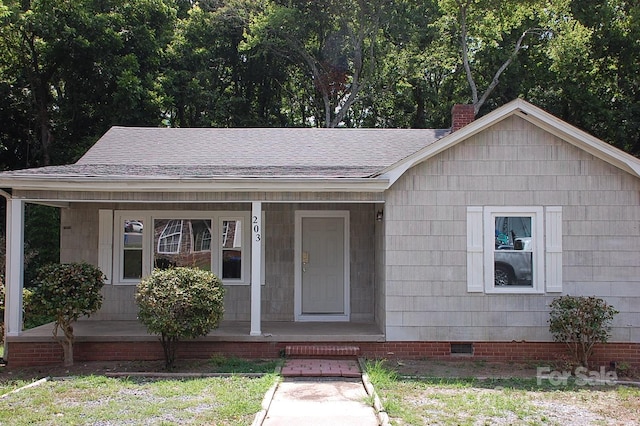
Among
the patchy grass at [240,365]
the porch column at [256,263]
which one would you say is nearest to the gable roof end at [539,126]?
the porch column at [256,263]

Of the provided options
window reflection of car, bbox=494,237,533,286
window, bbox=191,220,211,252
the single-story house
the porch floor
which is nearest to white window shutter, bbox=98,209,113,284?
the porch floor

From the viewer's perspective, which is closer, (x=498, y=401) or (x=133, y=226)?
(x=498, y=401)

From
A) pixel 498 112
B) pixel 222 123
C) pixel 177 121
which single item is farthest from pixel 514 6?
pixel 498 112

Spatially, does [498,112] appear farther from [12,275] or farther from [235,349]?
[12,275]

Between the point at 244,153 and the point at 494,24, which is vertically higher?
the point at 494,24

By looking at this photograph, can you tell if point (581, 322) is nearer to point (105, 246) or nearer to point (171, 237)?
point (171, 237)

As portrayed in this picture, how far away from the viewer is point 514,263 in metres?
9.86

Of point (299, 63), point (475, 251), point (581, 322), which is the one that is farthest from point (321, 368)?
point (299, 63)

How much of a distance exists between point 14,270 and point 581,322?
8859 mm

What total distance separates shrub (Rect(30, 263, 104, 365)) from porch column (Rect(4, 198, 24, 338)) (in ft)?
2.26

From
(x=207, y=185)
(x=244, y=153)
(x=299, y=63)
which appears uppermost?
(x=299, y=63)

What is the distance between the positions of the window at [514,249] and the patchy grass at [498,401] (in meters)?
1.74

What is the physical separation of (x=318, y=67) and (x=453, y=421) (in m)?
24.1

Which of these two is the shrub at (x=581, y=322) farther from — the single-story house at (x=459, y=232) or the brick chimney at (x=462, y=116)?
the brick chimney at (x=462, y=116)
